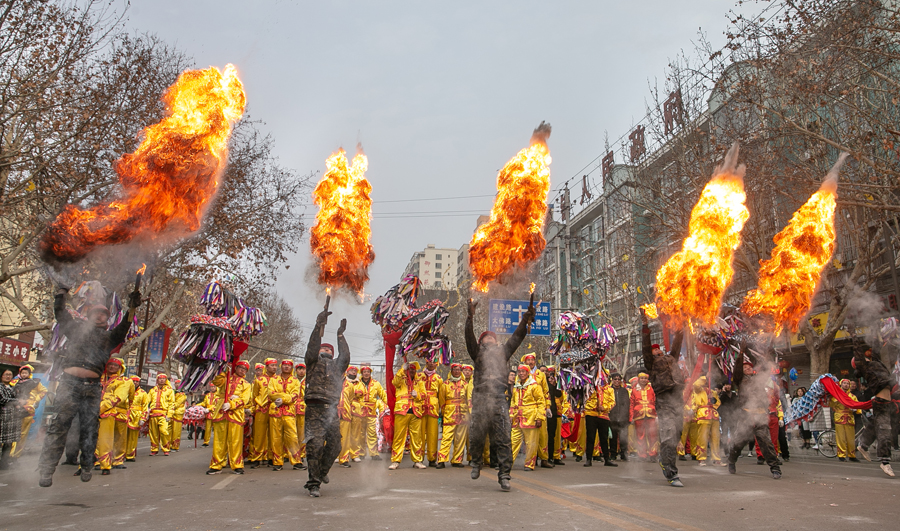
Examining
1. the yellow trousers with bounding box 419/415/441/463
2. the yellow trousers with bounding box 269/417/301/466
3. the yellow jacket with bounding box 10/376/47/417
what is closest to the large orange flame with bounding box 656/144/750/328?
the yellow trousers with bounding box 419/415/441/463

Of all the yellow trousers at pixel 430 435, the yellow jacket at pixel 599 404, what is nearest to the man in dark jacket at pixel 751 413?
the yellow jacket at pixel 599 404

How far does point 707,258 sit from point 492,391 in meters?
4.12

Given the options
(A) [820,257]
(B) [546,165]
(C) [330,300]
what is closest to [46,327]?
(C) [330,300]

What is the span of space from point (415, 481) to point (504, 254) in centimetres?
341

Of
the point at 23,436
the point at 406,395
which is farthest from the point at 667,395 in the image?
the point at 23,436

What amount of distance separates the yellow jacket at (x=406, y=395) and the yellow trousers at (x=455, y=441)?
1.89ft

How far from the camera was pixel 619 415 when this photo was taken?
12.9 m

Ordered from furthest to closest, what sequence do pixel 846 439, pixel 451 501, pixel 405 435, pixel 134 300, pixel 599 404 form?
pixel 846 439 → pixel 599 404 → pixel 405 435 → pixel 134 300 → pixel 451 501

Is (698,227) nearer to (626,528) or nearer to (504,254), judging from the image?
(504,254)

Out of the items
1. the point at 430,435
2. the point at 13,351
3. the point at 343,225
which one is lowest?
the point at 430,435

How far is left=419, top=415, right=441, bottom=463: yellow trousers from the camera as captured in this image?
1172 centimetres

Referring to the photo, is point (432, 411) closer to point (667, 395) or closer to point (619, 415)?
point (619, 415)

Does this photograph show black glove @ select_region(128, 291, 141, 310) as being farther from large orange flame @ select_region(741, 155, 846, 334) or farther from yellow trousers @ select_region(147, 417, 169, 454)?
yellow trousers @ select_region(147, 417, 169, 454)

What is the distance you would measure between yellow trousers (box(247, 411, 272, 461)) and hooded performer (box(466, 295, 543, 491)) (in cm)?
497
